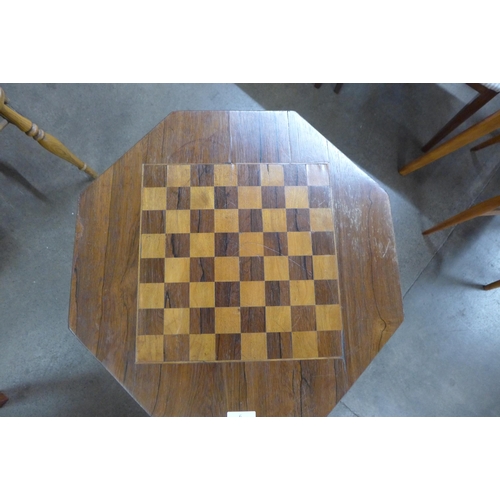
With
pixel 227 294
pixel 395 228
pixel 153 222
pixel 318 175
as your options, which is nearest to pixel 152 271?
pixel 153 222

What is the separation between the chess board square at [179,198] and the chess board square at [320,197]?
1.57 feet

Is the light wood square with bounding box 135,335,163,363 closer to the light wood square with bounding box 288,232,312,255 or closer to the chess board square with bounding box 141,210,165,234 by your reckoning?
the chess board square with bounding box 141,210,165,234

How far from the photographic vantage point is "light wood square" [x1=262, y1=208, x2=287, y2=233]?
137cm

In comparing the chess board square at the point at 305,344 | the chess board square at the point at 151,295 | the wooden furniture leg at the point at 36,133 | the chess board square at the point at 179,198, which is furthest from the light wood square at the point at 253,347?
the wooden furniture leg at the point at 36,133

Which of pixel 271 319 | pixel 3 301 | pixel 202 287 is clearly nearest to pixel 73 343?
pixel 3 301

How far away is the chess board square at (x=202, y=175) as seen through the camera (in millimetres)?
1396

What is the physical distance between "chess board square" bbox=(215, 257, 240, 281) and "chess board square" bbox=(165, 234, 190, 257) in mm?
124

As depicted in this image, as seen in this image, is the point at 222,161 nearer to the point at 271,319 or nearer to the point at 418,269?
the point at 271,319

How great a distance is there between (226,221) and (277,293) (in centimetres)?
33

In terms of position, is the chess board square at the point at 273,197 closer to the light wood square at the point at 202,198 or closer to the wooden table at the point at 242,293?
the wooden table at the point at 242,293

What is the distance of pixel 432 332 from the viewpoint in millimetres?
2082

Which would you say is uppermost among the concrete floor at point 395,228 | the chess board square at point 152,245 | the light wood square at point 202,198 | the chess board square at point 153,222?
the light wood square at point 202,198

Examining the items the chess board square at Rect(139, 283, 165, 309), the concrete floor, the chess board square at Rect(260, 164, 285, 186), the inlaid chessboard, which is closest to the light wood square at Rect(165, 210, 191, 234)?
the inlaid chessboard

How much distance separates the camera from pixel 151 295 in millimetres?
1294
